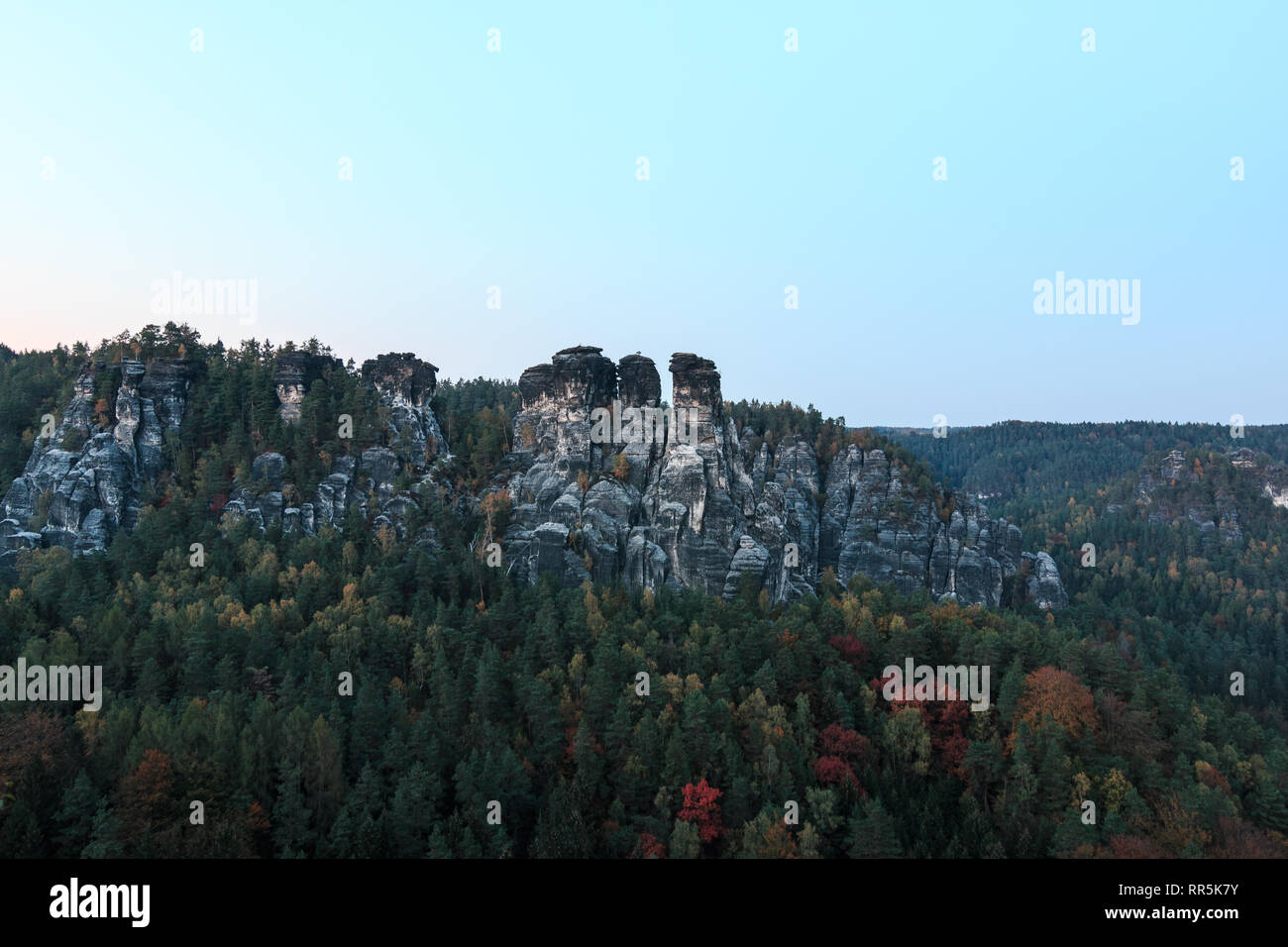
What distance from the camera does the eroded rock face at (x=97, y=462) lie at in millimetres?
70062

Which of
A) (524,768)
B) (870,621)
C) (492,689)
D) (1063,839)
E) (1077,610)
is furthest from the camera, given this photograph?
(1077,610)

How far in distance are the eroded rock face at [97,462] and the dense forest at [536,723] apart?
353 cm

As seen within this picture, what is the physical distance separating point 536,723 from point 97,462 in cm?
5748

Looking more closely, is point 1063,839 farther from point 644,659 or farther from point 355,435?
point 355,435

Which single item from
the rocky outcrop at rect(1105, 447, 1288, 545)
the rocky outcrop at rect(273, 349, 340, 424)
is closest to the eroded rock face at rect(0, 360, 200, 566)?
the rocky outcrop at rect(273, 349, 340, 424)

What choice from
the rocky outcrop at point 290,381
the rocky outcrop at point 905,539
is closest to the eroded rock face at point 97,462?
the rocky outcrop at point 290,381

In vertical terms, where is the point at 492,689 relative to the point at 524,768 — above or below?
above

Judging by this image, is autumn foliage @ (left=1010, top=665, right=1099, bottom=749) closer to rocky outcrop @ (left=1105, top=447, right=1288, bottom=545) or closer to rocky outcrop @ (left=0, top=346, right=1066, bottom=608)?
rocky outcrop @ (left=0, top=346, right=1066, bottom=608)

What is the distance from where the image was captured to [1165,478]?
6629 inches

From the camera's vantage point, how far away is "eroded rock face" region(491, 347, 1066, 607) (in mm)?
72375

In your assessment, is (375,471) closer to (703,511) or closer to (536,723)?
(703,511)

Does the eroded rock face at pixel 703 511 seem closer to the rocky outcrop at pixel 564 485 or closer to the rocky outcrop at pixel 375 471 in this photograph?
the rocky outcrop at pixel 564 485
